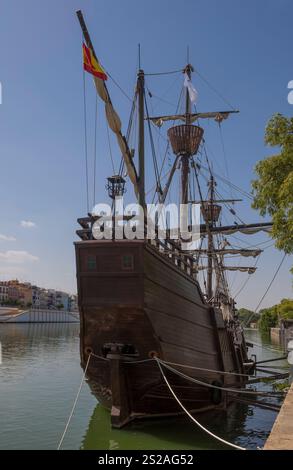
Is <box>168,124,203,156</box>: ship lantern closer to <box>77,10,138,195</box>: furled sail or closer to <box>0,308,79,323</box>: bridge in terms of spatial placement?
<box>77,10,138,195</box>: furled sail

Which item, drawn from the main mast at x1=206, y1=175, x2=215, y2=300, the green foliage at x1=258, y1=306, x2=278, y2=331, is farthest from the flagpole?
the green foliage at x1=258, y1=306, x2=278, y2=331

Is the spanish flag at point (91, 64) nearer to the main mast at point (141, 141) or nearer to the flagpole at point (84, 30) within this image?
the flagpole at point (84, 30)

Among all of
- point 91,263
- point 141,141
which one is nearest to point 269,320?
point 141,141

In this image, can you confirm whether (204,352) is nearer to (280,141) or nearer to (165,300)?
(165,300)

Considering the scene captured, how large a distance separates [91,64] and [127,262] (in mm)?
5245

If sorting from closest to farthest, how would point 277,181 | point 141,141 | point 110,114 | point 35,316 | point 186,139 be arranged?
point 277,181
point 110,114
point 141,141
point 186,139
point 35,316

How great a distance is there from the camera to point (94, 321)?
38.4 ft

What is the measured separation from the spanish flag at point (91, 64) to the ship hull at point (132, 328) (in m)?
4.50

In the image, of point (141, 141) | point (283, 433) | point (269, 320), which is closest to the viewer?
point (283, 433)

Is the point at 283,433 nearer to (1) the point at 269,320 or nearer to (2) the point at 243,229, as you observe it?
(2) the point at 243,229

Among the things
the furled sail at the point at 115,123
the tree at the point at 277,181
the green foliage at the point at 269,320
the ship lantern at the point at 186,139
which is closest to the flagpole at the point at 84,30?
the furled sail at the point at 115,123

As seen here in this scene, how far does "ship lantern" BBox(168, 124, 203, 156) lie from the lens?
70.1 ft

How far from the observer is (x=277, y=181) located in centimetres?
966

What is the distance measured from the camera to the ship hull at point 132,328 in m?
11.0
